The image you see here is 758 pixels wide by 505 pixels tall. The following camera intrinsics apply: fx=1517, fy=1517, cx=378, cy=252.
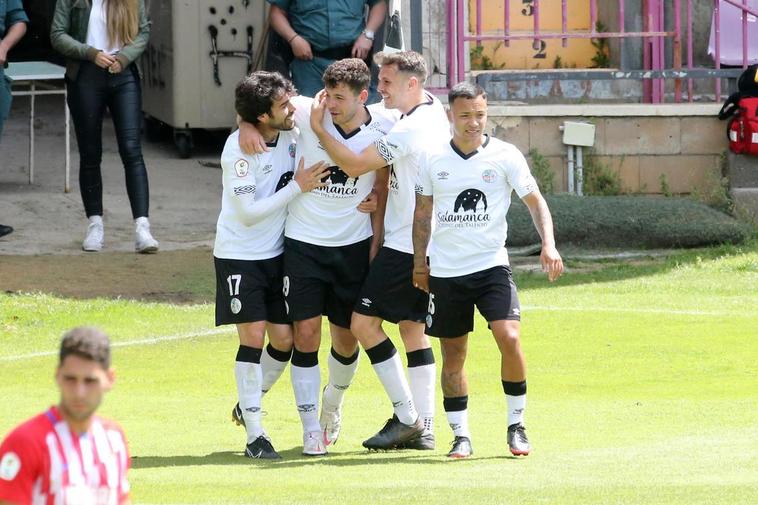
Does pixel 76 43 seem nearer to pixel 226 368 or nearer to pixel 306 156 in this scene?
pixel 226 368

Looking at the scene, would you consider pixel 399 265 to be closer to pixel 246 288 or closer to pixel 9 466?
pixel 246 288

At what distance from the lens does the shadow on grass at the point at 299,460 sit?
6.79m

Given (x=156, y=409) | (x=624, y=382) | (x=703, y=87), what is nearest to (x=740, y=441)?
(x=624, y=382)

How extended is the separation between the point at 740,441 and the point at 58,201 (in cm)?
907

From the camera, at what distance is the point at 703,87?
15328mm

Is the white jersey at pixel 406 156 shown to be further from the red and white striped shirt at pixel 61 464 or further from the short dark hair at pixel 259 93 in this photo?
the red and white striped shirt at pixel 61 464

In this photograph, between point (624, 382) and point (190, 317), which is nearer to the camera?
point (624, 382)

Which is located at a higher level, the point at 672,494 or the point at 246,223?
the point at 246,223

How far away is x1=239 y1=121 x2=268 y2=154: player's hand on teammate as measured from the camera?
7.00 m

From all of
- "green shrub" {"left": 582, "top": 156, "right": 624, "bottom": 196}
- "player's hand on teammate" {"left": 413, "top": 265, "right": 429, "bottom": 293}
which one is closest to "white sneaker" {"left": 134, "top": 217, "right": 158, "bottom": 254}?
"green shrub" {"left": 582, "top": 156, "right": 624, "bottom": 196}

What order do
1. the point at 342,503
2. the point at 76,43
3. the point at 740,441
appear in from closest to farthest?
the point at 342,503 → the point at 740,441 → the point at 76,43

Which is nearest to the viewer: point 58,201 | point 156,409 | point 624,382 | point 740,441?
point 740,441

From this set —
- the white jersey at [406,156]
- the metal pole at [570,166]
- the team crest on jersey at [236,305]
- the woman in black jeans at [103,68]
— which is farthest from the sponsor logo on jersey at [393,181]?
the metal pole at [570,166]

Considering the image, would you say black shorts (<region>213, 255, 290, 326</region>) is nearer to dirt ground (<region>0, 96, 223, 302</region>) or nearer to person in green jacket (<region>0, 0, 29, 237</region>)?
dirt ground (<region>0, 96, 223, 302</region>)
